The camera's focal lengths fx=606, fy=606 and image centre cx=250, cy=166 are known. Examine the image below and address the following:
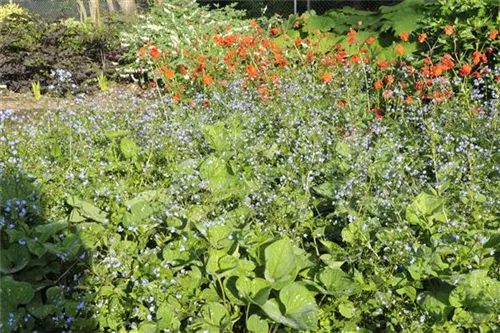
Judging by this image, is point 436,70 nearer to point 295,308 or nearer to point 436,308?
point 436,308

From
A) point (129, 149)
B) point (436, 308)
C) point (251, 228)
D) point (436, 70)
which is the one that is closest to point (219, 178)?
point (251, 228)

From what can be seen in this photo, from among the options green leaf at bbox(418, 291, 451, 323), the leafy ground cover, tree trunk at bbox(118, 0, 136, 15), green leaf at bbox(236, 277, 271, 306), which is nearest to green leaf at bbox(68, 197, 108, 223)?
the leafy ground cover

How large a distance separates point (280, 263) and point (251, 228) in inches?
17.1

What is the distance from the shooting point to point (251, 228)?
9.48 ft

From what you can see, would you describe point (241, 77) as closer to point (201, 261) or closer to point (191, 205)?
point (191, 205)

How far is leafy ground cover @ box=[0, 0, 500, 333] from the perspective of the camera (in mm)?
2443

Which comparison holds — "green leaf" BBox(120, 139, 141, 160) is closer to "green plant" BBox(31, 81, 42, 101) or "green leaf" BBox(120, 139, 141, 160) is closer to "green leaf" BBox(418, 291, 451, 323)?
"green leaf" BBox(418, 291, 451, 323)

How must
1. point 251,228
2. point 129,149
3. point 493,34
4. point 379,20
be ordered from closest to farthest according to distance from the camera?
point 251,228 → point 129,149 → point 493,34 → point 379,20

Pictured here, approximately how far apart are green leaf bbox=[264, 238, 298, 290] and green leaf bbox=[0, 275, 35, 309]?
3.28ft

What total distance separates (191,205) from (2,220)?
2.91 ft

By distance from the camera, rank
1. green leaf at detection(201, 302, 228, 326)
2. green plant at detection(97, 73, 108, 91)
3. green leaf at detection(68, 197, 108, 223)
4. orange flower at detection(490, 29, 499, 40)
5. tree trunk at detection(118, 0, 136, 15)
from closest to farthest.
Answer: green leaf at detection(201, 302, 228, 326)
green leaf at detection(68, 197, 108, 223)
orange flower at detection(490, 29, 499, 40)
green plant at detection(97, 73, 108, 91)
tree trunk at detection(118, 0, 136, 15)

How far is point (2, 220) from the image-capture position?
9.34 ft

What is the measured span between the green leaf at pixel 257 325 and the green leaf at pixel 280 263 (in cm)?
17

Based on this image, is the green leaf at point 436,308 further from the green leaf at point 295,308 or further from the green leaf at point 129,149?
the green leaf at point 129,149
